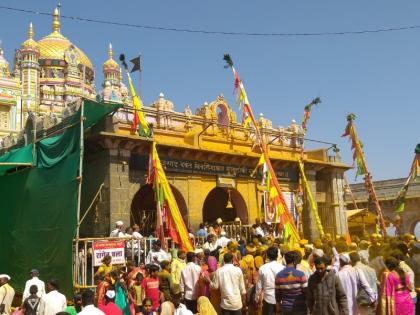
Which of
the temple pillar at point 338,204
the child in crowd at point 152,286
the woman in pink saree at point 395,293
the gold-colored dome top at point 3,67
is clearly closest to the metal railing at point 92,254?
the child in crowd at point 152,286

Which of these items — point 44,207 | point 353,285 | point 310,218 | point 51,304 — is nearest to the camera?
point 353,285

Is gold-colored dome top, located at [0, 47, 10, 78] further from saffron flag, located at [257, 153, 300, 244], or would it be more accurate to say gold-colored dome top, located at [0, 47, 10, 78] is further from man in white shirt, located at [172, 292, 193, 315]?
man in white shirt, located at [172, 292, 193, 315]

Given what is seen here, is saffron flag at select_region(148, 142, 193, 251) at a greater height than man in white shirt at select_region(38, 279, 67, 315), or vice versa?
saffron flag at select_region(148, 142, 193, 251)

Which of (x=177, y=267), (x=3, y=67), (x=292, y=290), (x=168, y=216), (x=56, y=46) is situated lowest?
(x=292, y=290)

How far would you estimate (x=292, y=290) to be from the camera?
661cm

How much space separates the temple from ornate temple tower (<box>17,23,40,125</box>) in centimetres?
2255

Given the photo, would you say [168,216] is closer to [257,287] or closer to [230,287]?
[230,287]

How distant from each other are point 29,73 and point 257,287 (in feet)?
134

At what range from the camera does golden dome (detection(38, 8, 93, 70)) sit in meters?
52.0

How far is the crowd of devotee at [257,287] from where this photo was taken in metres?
6.47

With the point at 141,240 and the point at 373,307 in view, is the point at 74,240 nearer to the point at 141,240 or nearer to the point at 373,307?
the point at 141,240

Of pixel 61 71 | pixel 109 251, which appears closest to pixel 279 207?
pixel 109 251

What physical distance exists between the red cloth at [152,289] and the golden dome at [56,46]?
47644 mm

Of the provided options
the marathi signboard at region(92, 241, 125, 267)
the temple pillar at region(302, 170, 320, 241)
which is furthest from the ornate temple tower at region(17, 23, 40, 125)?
the marathi signboard at region(92, 241, 125, 267)
